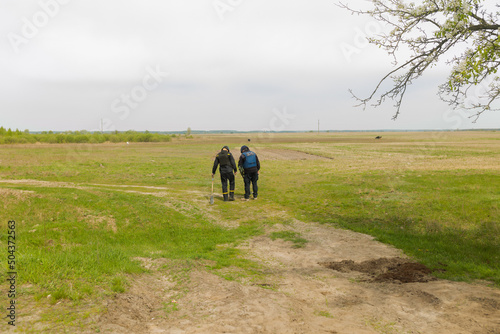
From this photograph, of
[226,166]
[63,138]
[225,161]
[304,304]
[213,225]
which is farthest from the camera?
[63,138]

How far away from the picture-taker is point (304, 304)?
19.8 ft

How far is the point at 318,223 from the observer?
1255cm

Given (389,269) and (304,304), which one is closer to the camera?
(304,304)

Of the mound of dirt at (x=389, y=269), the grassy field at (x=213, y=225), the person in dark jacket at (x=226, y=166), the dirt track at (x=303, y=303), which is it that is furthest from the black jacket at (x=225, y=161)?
the mound of dirt at (x=389, y=269)

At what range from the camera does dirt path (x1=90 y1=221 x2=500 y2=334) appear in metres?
5.11

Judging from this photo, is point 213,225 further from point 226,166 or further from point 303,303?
point 303,303

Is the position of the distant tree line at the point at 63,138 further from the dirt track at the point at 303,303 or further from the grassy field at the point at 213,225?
the dirt track at the point at 303,303

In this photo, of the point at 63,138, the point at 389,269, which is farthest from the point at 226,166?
the point at 63,138

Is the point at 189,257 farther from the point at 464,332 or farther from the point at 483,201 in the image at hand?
the point at 483,201

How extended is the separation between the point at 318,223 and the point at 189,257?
5.72m

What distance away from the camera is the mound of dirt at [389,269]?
740cm

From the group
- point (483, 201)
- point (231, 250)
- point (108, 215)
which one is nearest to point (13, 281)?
point (231, 250)

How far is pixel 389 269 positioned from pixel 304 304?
3168 millimetres

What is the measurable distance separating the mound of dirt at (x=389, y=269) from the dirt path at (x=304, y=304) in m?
0.06
